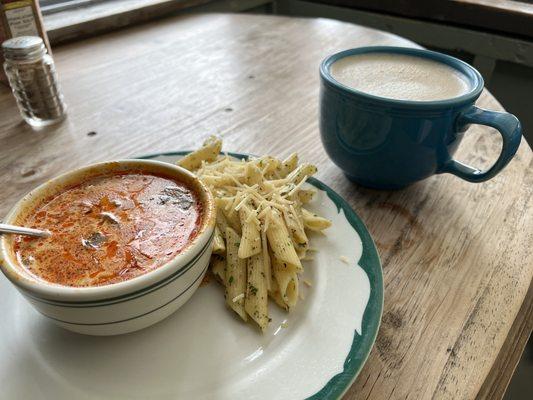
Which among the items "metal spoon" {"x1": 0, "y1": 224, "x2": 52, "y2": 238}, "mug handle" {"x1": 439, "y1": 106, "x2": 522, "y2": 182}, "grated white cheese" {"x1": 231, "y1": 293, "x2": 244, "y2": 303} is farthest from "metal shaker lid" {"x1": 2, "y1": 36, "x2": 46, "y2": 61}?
"mug handle" {"x1": 439, "y1": 106, "x2": 522, "y2": 182}

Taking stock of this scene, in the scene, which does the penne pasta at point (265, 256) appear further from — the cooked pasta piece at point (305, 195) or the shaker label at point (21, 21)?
the shaker label at point (21, 21)

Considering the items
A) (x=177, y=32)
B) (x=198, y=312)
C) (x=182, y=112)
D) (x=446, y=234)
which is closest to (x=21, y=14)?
(x=182, y=112)

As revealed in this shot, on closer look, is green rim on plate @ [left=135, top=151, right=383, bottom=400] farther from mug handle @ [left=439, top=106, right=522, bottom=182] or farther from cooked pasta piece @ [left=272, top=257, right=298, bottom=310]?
mug handle @ [left=439, top=106, right=522, bottom=182]

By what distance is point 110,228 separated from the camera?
0.62 m

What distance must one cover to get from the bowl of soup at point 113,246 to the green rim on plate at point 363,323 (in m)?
0.22

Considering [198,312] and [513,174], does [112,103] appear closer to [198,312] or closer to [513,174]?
[198,312]

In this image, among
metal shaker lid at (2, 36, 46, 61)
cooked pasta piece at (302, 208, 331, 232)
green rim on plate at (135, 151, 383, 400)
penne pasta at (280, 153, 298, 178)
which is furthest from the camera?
metal shaker lid at (2, 36, 46, 61)

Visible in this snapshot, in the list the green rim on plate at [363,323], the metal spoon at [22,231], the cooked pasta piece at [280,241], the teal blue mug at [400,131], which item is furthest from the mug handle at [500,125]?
the metal spoon at [22,231]

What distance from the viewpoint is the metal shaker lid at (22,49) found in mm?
1059

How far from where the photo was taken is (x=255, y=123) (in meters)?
1.13

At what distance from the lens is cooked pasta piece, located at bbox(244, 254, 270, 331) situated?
0.59 meters

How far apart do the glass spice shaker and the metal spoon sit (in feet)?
2.11

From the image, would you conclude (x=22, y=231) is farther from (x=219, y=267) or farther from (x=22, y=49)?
(x=22, y=49)

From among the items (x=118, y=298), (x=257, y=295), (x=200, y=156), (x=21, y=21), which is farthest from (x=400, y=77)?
(x=21, y=21)
